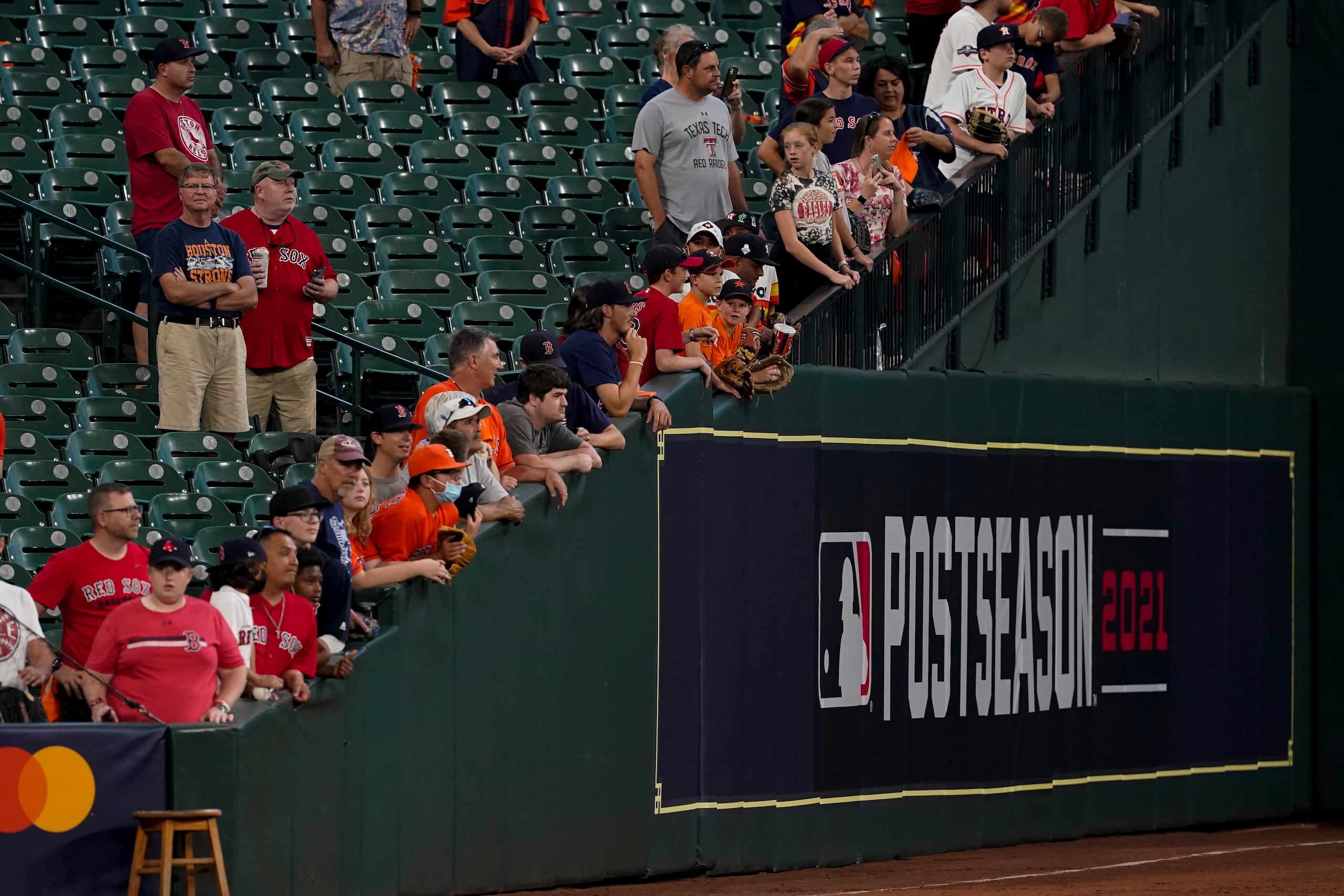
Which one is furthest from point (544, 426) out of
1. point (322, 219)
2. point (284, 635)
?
point (322, 219)

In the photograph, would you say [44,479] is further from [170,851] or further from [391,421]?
[170,851]

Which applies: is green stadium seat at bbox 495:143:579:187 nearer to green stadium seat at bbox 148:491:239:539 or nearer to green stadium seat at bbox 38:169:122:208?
green stadium seat at bbox 38:169:122:208

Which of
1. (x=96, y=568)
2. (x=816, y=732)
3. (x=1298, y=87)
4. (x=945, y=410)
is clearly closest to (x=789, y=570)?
(x=816, y=732)

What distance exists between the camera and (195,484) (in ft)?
39.0

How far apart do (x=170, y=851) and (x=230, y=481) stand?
3438 mm

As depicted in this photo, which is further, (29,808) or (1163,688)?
(1163,688)

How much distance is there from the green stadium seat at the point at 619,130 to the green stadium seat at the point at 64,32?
388 cm

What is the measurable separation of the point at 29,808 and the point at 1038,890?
551cm

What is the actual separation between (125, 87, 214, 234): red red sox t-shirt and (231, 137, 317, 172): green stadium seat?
211 cm

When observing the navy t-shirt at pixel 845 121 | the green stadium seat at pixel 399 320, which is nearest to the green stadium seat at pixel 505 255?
the green stadium seat at pixel 399 320

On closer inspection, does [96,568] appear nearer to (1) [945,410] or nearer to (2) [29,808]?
(2) [29,808]

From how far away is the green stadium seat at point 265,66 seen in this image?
55.7 ft

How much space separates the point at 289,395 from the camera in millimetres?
12695

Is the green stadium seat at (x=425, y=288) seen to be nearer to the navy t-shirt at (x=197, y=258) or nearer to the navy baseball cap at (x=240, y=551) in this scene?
the navy t-shirt at (x=197, y=258)
